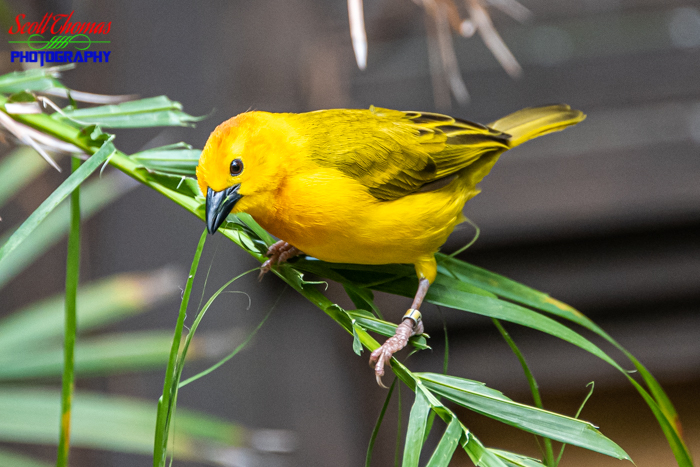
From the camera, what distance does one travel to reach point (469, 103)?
3090mm

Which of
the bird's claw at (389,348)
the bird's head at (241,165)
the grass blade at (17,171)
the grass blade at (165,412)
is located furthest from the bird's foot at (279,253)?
the grass blade at (17,171)

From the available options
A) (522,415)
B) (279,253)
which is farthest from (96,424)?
(522,415)

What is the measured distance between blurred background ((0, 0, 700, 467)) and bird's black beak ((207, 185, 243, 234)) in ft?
5.90

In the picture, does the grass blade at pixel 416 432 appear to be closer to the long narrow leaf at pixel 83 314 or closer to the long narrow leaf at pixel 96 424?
the long narrow leaf at pixel 96 424

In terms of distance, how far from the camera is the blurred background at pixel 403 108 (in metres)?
2.90

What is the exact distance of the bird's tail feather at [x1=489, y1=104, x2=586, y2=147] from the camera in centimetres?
162

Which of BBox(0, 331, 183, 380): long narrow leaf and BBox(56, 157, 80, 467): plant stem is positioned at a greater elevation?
BBox(0, 331, 183, 380): long narrow leaf

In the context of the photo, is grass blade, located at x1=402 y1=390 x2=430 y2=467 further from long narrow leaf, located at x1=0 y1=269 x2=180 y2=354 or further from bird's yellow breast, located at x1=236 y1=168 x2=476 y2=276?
long narrow leaf, located at x1=0 y1=269 x2=180 y2=354

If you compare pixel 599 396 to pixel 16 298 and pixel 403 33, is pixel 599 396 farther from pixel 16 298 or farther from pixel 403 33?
pixel 16 298

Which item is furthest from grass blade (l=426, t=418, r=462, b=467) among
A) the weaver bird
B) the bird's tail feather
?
the bird's tail feather

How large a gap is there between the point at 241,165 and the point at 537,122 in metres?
0.93

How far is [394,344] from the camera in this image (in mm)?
1180

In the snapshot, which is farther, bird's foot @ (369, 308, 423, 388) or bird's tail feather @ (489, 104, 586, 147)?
bird's tail feather @ (489, 104, 586, 147)

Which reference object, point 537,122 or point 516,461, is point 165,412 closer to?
point 516,461
